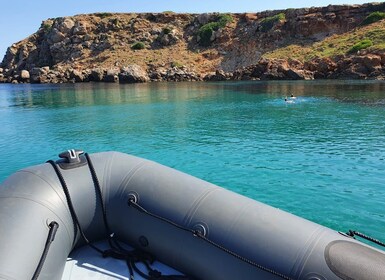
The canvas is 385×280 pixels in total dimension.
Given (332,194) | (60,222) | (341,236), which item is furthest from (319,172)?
(60,222)

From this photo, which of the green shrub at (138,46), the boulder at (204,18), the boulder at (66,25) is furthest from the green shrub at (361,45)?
the boulder at (66,25)

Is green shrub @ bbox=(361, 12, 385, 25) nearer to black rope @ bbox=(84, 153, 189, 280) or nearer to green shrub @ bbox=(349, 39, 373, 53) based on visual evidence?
green shrub @ bbox=(349, 39, 373, 53)

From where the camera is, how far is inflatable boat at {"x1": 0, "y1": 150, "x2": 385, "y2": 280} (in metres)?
3.44

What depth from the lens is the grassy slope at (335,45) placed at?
49.9 metres

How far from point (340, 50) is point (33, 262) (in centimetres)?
5327

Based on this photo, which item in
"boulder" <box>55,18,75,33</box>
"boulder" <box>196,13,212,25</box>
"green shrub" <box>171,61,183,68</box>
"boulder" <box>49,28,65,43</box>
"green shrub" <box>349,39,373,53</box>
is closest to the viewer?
"green shrub" <box>349,39,373,53</box>

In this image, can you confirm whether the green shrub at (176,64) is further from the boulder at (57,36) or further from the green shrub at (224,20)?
the boulder at (57,36)

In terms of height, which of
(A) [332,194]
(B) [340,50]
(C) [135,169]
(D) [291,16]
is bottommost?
(A) [332,194]

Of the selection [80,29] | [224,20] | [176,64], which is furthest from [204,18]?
[80,29]

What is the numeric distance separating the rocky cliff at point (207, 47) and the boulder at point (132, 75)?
0.49 feet

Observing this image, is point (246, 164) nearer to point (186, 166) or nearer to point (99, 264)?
point (186, 166)

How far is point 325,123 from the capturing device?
17812mm

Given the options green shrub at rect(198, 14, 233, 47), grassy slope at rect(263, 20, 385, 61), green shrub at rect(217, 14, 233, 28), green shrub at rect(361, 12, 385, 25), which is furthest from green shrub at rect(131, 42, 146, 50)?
green shrub at rect(361, 12, 385, 25)

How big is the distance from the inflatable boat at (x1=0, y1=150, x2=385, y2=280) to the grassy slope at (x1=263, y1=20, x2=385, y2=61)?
4982cm
